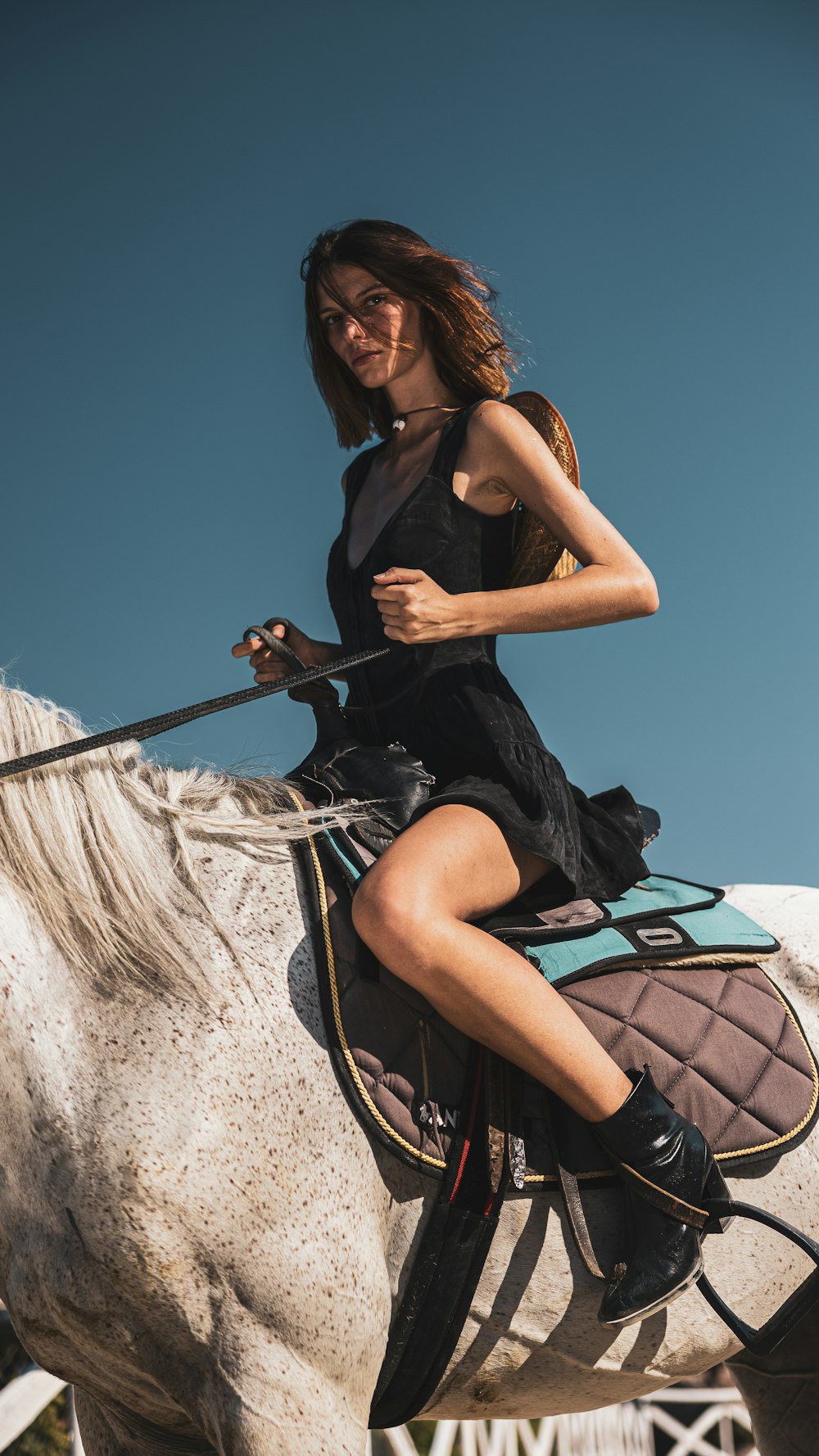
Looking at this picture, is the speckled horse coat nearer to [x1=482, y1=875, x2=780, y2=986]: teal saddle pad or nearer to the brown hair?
[x1=482, y1=875, x2=780, y2=986]: teal saddle pad

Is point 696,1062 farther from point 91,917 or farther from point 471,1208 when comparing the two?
point 91,917

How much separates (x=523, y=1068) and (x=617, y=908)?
0.53 metres

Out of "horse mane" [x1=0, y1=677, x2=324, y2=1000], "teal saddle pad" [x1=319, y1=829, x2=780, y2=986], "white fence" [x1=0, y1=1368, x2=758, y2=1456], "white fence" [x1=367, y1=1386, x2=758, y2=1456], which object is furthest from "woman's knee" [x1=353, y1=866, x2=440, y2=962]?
"white fence" [x1=367, y1=1386, x2=758, y2=1456]

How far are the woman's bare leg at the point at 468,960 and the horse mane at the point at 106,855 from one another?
30 cm

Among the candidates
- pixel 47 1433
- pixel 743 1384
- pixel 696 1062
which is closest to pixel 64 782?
A: pixel 696 1062

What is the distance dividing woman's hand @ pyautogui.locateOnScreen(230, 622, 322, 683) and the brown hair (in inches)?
32.0

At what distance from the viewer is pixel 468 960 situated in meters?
2.17

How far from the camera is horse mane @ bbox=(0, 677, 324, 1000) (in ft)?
6.93

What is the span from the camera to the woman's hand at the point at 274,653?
2.98 metres

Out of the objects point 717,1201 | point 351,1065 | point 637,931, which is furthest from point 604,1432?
point 351,1065

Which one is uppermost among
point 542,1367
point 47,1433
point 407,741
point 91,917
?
point 407,741

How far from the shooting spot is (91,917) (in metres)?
2.12

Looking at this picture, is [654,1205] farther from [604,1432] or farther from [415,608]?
[604,1432]

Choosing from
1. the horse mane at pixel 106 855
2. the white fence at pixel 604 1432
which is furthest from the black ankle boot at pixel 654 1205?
the white fence at pixel 604 1432
